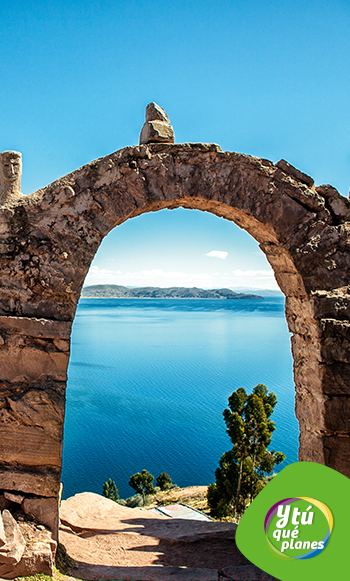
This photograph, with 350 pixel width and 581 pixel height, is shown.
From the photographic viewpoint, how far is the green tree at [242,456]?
975 centimetres

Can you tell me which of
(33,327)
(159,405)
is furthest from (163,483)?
(33,327)

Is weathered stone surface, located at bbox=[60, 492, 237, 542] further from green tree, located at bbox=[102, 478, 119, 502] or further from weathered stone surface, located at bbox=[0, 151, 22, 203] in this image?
green tree, located at bbox=[102, 478, 119, 502]

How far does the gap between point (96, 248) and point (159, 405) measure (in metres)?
18.4

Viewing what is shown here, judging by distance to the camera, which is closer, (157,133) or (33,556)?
(33,556)

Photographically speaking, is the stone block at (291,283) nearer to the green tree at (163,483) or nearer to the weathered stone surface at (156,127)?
the weathered stone surface at (156,127)

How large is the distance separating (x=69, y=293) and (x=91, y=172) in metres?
1.16

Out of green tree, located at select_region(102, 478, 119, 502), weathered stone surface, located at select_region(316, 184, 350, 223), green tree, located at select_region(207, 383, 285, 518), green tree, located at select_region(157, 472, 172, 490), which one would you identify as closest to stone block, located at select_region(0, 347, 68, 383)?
weathered stone surface, located at select_region(316, 184, 350, 223)

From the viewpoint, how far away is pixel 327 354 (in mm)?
4184

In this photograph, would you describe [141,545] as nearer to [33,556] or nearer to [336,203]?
[33,556]

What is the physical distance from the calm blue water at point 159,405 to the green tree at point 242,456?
5.25m

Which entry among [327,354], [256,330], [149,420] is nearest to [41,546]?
[327,354]

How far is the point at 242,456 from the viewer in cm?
1002

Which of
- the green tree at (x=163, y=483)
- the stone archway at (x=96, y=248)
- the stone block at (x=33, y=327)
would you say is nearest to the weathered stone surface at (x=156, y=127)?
the stone archway at (x=96, y=248)

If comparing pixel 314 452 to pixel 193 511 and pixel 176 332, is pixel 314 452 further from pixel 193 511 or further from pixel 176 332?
pixel 176 332
